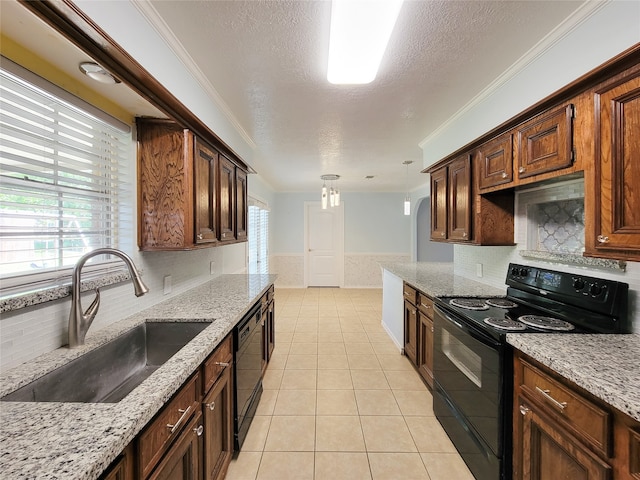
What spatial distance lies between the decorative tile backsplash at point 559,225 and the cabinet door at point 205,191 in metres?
2.35

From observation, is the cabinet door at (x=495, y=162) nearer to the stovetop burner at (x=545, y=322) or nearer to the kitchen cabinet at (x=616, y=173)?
the kitchen cabinet at (x=616, y=173)

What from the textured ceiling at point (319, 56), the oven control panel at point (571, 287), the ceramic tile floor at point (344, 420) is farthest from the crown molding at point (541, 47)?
the ceramic tile floor at point (344, 420)

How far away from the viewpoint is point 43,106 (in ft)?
3.88

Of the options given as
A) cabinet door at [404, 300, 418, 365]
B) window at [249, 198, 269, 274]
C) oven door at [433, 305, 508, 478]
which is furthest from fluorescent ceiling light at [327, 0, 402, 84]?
window at [249, 198, 269, 274]

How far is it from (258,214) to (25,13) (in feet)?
14.4

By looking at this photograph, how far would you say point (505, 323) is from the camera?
1.48 m

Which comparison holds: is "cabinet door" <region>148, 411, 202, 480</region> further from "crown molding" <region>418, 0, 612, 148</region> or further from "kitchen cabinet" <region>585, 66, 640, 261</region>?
"crown molding" <region>418, 0, 612, 148</region>

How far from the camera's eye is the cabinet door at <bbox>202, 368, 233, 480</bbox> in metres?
1.30

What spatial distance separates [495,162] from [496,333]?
120 cm

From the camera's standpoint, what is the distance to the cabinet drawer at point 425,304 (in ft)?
7.70

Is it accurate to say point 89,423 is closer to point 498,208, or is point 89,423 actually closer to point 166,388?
point 166,388

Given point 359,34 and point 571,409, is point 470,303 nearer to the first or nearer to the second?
point 571,409

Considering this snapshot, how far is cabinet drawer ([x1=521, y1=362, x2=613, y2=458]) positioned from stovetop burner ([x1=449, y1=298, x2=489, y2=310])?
0.54m

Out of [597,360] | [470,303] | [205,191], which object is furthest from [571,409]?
[205,191]
